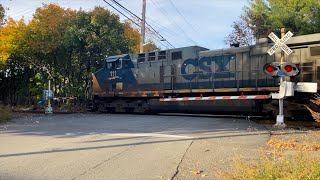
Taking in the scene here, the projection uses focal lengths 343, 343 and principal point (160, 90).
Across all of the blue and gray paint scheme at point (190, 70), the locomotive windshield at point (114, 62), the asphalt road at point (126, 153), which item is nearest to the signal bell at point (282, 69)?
the asphalt road at point (126, 153)

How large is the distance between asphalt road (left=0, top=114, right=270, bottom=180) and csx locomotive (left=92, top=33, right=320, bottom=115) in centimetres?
517

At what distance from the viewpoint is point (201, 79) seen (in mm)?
18828

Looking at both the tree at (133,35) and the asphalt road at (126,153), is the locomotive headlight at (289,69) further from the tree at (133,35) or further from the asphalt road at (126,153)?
the tree at (133,35)

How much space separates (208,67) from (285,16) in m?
10.0

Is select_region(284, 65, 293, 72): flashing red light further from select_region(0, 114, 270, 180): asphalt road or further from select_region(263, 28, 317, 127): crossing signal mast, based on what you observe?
select_region(0, 114, 270, 180): asphalt road

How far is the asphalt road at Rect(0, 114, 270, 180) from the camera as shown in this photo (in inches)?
245

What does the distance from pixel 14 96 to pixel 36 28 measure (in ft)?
28.2

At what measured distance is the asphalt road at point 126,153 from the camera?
245 inches

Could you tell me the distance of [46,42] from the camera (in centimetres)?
3102

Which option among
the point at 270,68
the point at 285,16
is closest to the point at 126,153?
the point at 270,68

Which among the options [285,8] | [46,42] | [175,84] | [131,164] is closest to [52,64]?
[46,42]

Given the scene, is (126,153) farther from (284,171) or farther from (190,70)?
(190,70)

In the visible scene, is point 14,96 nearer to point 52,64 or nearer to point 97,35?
point 52,64

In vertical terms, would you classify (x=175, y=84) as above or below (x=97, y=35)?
below
